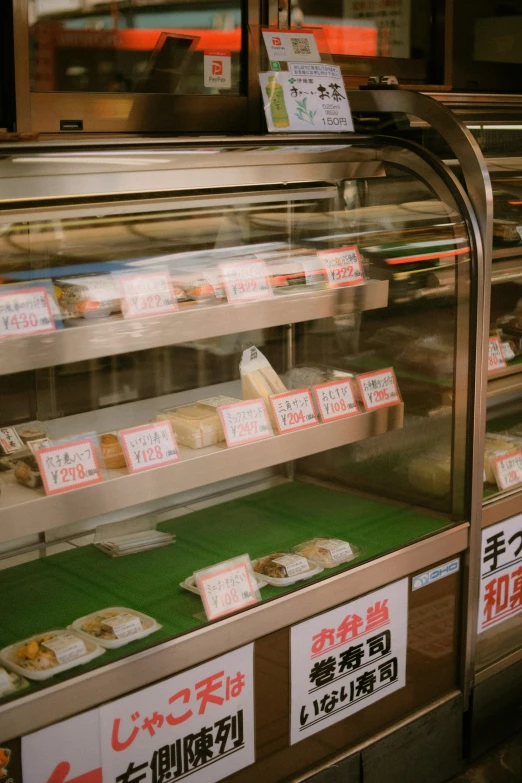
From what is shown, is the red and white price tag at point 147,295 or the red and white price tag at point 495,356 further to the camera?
the red and white price tag at point 495,356

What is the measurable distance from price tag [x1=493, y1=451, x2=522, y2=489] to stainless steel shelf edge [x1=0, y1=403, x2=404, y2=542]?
2.07 ft

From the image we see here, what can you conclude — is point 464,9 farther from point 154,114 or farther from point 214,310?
point 214,310

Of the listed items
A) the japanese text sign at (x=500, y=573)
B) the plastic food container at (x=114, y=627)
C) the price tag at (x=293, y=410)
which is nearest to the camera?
the plastic food container at (x=114, y=627)

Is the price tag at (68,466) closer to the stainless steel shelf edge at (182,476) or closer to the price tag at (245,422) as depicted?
the stainless steel shelf edge at (182,476)

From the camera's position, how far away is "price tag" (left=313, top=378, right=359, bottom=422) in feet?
9.91

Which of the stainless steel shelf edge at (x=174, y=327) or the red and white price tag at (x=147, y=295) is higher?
the red and white price tag at (x=147, y=295)

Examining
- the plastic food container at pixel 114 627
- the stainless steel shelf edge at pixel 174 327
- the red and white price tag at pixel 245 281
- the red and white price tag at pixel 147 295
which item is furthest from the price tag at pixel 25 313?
the plastic food container at pixel 114 627

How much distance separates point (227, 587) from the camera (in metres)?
2.67

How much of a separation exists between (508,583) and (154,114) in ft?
7.05

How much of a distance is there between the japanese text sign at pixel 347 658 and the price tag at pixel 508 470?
28.9 inches

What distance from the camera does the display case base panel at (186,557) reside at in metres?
2.64

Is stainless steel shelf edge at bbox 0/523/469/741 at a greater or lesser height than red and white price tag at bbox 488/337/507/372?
lesser

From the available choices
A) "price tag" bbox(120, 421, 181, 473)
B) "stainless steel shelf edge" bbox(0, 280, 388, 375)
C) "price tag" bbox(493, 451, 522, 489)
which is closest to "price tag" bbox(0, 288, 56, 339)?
"stainless steel shelf edge" bbox(0, 280, 388, 375)

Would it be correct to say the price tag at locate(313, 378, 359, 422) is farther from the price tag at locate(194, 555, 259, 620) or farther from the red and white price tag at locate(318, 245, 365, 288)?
the price tag at locate(194, 555, 259, 620)
